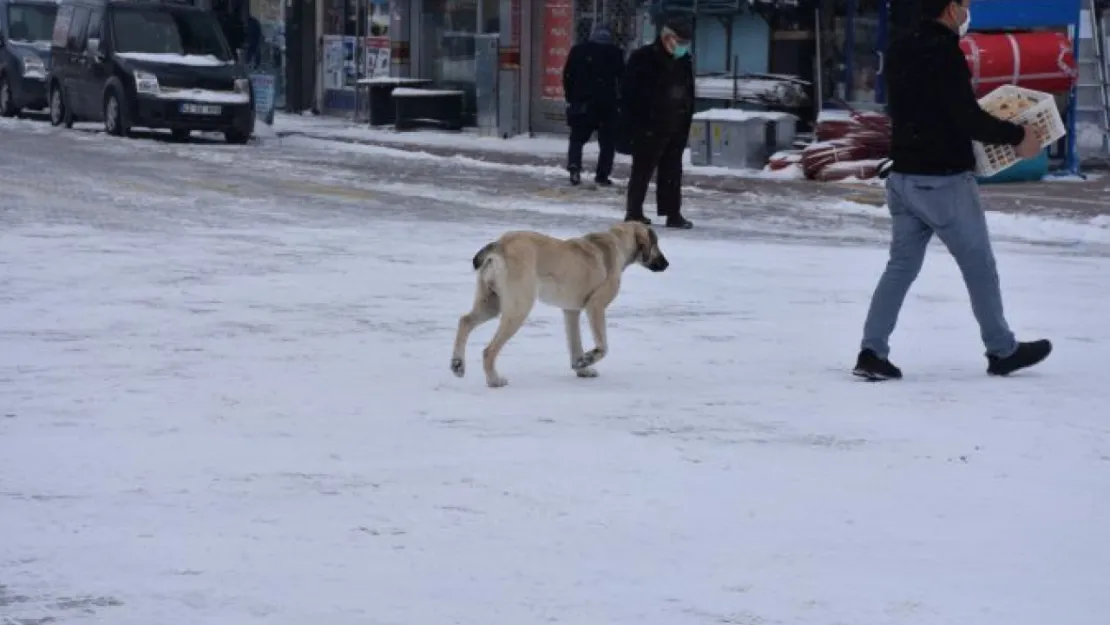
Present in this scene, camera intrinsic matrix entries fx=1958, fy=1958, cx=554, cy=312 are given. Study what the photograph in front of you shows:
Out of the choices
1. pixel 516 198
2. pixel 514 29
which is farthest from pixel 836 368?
pixel 514 29

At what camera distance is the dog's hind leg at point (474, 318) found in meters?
8.19

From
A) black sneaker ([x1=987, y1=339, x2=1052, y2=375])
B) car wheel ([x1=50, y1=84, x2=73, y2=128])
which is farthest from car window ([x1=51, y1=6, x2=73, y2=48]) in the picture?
black sneaker ([x1=987, y1=339, x2=1052, y2=375])

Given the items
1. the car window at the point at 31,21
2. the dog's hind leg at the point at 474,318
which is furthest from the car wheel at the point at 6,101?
the dog's hind leg at the point at 474,318

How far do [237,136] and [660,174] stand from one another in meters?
13.3

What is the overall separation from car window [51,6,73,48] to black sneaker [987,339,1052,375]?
23077 mm

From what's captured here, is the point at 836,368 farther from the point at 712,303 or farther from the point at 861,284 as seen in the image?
the point at 861,284

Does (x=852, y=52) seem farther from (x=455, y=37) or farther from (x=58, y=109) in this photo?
(x=58, y=109)

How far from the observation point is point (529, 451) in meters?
6.79

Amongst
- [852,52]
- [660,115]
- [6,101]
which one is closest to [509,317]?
[660,115]

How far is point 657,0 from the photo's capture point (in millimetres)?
26938

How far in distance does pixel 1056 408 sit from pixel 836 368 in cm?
133

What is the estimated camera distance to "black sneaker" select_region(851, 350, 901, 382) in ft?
27.5

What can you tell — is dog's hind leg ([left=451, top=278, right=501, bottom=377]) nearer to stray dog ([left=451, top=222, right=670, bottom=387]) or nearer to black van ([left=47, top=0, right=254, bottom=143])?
stray dog ([left=451, top=222, right=670, bottom=387])

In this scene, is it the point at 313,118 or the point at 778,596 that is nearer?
the point at 778,596
